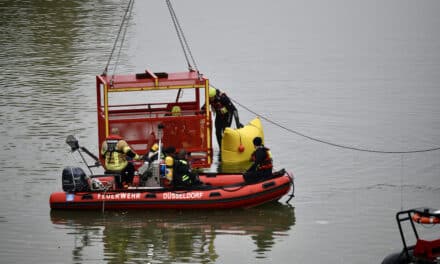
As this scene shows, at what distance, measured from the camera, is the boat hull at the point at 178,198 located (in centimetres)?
1736

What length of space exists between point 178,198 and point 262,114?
387 inches

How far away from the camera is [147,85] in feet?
63.7

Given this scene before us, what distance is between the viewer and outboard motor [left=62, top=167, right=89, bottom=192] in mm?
17438

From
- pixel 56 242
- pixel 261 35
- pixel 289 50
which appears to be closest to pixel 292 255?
pixel 56 242

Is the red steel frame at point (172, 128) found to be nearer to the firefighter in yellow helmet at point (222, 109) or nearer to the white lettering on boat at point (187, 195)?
the firefighter in yellow helmet at point (222, 109)

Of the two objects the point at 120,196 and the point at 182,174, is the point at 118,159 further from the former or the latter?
the point at 182,174

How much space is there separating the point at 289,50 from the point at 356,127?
47.1 ft

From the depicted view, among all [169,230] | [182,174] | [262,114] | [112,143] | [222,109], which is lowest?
[169,230]

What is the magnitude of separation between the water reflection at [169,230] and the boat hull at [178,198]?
19cm

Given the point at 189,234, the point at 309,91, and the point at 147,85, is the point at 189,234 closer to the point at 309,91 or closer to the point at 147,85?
the point at 147,85

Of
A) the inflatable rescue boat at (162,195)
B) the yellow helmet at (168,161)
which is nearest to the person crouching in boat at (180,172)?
the yellow helmet at (168,161)

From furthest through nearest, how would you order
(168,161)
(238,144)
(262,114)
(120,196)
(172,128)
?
(262,114)
(238,144)
(172,128)
(120,196)
(168,161)

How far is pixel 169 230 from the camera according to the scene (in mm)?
16859

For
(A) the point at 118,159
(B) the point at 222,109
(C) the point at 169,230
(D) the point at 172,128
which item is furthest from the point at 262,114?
(C) the point at 169,230
